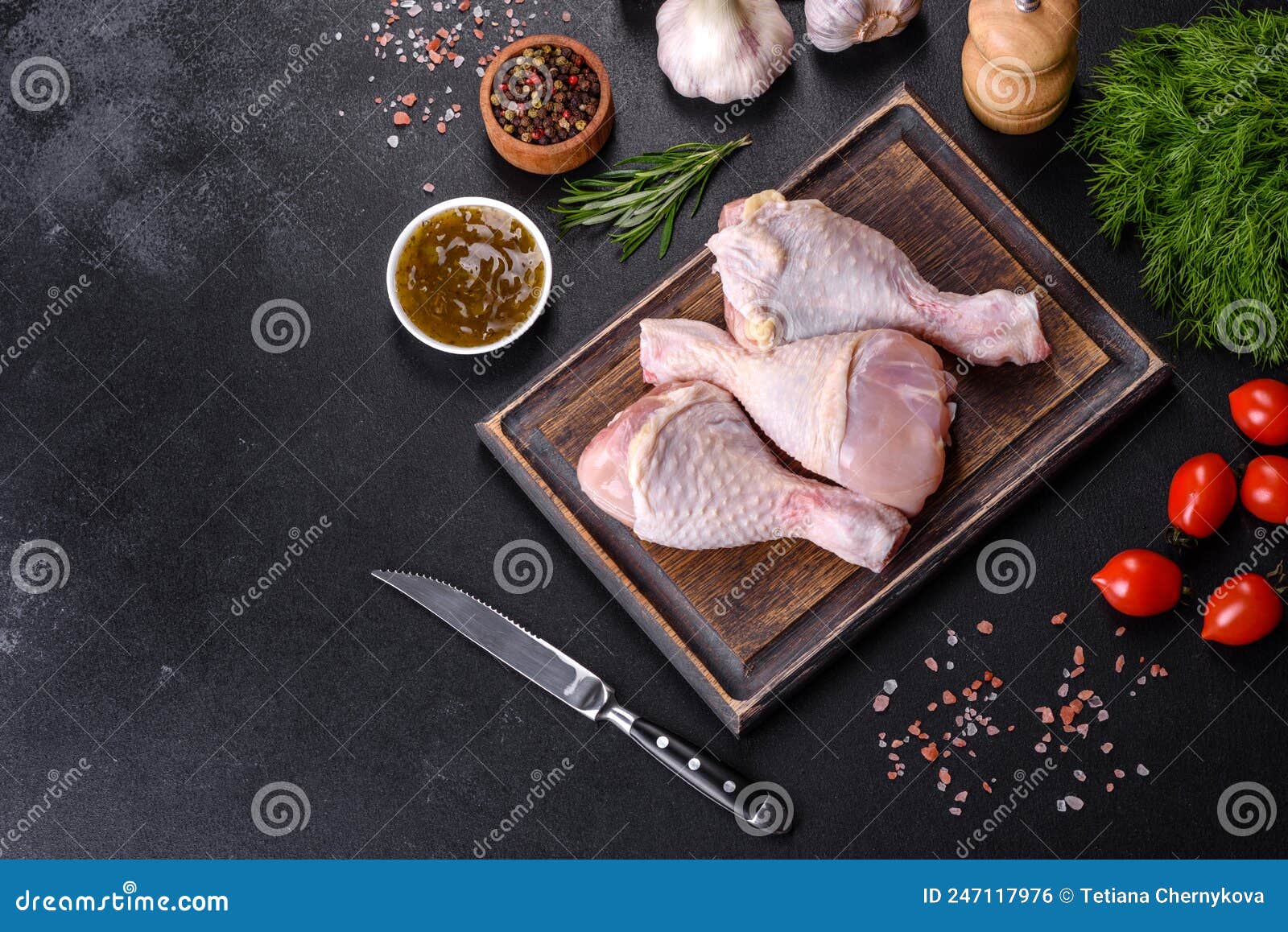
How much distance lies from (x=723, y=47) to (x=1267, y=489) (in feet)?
7.06

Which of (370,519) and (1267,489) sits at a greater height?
(370,519)

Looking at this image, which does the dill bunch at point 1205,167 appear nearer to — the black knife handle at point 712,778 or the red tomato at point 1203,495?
the red tomato at point 1203,495

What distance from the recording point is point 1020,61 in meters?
3.33

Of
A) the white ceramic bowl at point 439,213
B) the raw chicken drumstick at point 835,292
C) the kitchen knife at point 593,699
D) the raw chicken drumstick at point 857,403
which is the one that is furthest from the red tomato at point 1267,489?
the white ceramic bowl at point 439,213

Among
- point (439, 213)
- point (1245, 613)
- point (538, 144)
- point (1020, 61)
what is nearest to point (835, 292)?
point (1020, 61)

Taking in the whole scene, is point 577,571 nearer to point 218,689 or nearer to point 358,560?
point 358,560

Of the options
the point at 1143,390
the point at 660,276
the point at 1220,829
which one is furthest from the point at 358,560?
the point at 1220,829

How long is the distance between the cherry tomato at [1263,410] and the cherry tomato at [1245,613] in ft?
1.43

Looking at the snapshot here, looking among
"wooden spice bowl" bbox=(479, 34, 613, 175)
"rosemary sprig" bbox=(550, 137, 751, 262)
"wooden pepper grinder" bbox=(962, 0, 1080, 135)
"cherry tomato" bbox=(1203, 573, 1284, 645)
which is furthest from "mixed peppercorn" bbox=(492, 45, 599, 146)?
"cherry tomato" bbox=(1203, 573, 1284, 645)

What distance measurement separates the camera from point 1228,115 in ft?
10.5

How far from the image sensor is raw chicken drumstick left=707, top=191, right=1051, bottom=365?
3.18 meters

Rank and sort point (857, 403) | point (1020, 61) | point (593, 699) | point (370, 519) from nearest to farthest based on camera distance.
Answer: point (857, 403) → point (1020, 61) → point (593, 699) → point (370, 519)

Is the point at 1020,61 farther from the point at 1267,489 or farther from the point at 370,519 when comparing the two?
the point at 370,519

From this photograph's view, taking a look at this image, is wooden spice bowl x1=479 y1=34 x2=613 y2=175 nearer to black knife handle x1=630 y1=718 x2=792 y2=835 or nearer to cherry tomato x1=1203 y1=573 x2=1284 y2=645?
black knife handle x1=630 y1=718 x2=792 y2=835
